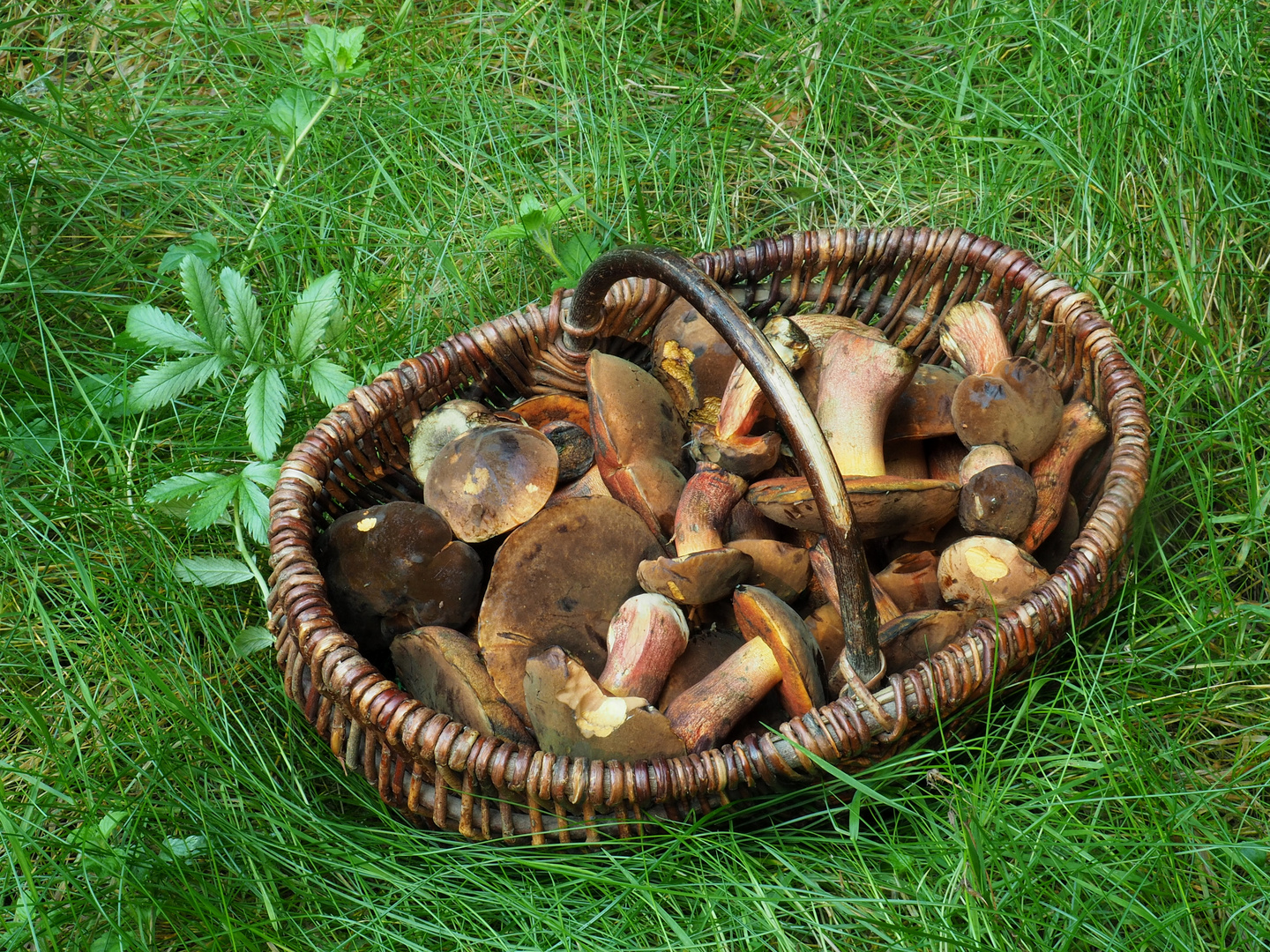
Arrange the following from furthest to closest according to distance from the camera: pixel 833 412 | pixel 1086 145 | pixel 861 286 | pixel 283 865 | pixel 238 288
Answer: pixel 1086 145
pixel 861 286
pixel 238 288
pixel 833 412
pixel 283 865

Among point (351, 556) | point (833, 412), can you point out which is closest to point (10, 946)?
point (351, 556)

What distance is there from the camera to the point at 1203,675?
1.87m

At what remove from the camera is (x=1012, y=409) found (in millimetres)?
1905

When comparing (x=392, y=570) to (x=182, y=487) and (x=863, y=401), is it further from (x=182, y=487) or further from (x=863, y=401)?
(x=863, y=401)

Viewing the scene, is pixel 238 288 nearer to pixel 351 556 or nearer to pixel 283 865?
pixel 351 556

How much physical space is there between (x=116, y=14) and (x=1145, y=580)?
360 centimetres

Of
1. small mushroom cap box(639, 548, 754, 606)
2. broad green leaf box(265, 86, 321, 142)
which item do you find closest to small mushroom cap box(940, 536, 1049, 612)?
small mushroom cap box(639, 548, 754, 606)

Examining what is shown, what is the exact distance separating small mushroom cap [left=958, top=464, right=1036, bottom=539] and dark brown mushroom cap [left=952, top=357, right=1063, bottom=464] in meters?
0.09

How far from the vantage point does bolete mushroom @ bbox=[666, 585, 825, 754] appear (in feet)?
5.41

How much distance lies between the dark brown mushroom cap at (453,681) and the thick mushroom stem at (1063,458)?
3.48 feet

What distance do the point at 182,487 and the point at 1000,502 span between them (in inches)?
65.4

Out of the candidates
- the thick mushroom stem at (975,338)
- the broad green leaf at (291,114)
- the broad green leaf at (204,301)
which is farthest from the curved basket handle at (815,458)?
the broad green leaf at (291,114)

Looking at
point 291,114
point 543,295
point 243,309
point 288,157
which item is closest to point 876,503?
point 543,295

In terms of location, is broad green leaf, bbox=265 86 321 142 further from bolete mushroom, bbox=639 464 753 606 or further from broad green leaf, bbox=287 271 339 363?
bolete mushroom, bbox=639 464 753 606
